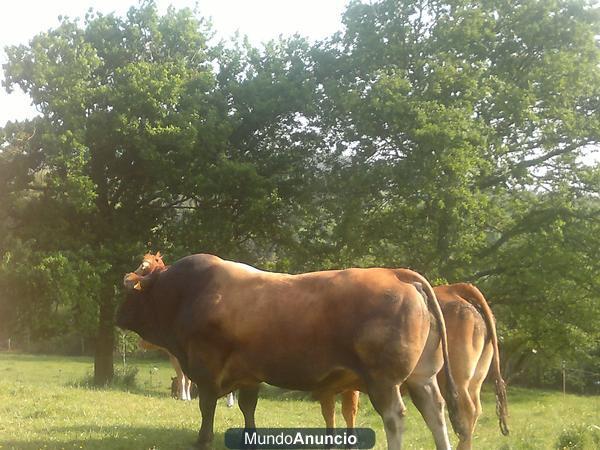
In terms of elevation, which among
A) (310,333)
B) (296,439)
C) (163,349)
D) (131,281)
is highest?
(131,281)

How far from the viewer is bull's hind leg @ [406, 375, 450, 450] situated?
Answer: 7.38 metres

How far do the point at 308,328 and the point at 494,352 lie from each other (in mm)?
3509

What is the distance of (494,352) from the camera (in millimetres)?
9547

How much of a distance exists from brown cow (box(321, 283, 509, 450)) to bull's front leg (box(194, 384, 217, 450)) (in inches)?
72.3

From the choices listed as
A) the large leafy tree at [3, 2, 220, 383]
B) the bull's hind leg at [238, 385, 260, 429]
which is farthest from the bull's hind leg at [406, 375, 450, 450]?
the large leafy tree at [3, 2, 220, 383]

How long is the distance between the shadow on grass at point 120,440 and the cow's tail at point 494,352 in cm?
380

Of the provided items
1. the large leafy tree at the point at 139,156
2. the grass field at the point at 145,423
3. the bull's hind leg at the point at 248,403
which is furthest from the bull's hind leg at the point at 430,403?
the large leafy tree at the point at 139,156

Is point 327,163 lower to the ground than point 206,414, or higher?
higher

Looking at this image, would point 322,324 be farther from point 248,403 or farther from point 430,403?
point 248,403

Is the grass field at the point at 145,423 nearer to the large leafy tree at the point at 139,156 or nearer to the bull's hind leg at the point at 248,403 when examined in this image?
the bull's hind leg at the point at 248,403

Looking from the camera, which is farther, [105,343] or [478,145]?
[105,343]

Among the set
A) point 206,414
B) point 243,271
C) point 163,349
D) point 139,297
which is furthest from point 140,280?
point 163,349

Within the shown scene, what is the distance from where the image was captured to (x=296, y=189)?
75.2 ft

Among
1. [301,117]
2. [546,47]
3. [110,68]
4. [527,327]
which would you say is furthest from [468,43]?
[110,68]
